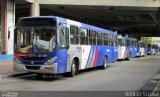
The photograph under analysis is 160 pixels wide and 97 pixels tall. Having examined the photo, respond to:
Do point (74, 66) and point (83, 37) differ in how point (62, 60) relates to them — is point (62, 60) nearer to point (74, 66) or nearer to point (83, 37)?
point (74, 66)

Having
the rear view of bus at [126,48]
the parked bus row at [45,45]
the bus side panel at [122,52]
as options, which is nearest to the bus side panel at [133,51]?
the rear view of bus at [126,48]

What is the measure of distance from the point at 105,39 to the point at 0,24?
532 inches

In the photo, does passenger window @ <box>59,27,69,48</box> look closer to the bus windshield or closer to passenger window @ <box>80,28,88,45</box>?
the bus windshield

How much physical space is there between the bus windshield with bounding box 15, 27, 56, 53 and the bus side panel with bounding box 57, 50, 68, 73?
549mm

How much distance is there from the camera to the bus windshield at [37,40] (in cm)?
1670

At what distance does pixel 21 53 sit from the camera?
56.0ft

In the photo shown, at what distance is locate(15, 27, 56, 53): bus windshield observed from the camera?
54.8ft

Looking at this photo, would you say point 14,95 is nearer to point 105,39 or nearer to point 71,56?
point 71,56

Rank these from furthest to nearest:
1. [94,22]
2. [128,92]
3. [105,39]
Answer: [94,22] < [105,39] < [128,92]

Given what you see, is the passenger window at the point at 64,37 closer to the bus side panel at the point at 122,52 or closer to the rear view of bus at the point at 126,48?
the rear view of bus at the point at 126,48

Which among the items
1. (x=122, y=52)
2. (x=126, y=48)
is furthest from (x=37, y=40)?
(x=126, y=48)

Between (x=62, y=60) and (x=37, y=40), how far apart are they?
1483 mm

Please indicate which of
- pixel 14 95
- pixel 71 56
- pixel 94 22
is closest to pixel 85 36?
pixel 71 56

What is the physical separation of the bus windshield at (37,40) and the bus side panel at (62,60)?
21.6 inches
